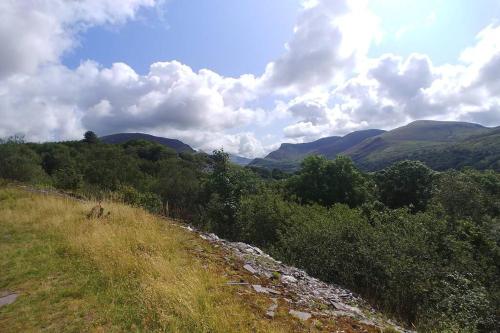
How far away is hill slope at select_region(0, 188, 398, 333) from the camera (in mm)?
5188

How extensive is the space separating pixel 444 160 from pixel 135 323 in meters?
190

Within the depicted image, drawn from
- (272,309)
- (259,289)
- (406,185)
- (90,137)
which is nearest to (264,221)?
(259,289)

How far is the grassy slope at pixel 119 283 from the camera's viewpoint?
516 cm

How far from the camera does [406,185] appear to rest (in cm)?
4744

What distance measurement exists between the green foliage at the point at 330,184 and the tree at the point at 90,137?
8935cm

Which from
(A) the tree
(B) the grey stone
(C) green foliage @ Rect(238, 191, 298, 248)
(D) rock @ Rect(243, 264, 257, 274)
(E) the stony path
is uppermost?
(A) the tree

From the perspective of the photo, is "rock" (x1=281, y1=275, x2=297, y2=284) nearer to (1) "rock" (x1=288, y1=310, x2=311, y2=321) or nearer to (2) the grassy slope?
(2) the grassy slope

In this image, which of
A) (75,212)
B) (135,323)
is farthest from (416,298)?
(75,212)

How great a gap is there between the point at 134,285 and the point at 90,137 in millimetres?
118463

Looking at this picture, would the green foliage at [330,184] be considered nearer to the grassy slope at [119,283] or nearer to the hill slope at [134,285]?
the hill slope at [134,285]

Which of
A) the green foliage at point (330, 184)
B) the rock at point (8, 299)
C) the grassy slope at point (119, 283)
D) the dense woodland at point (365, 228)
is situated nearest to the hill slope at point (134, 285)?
the grassy slope at point (119, 283)

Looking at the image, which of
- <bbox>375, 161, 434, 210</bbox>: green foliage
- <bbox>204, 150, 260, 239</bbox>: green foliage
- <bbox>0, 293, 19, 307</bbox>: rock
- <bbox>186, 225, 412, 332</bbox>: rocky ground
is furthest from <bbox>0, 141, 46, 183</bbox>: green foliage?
<bbox>375, 161, 434, 210</bbox>: green foliage

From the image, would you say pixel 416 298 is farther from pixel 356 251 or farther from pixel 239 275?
pixel 239 275

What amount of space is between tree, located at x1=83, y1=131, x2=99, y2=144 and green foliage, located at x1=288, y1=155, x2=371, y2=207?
89.4 metres
